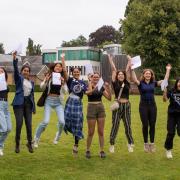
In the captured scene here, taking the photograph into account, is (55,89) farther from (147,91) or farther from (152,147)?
(152,147)

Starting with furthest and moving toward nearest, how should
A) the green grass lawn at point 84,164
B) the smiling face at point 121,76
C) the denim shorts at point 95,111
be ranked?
the smiling face at point 121,76, the denim shorts at point 95,111, the green grass lawn at point 84,164

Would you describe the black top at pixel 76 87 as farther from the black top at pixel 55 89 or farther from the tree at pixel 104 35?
the tree at pixel 104 35

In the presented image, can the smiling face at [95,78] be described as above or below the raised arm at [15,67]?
below

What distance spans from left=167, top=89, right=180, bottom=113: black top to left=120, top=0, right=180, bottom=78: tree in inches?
1712

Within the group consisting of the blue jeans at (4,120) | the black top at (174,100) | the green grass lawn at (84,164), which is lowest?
the green grass lawn at (84,164)

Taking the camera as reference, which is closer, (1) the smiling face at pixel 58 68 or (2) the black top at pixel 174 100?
(2) the black top at pixel 174 100

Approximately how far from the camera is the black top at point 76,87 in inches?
451

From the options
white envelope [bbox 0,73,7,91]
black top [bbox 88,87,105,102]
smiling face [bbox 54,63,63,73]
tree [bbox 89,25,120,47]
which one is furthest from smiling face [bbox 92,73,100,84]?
tree [bbox 89,25,120,47]

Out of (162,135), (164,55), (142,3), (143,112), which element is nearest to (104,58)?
(142,3)

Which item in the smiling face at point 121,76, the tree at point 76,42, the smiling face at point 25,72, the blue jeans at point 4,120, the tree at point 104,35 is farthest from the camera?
the tree at point 76,42

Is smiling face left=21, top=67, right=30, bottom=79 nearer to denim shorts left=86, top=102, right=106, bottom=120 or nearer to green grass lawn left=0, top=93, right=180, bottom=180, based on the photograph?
denim shorts left=86, top=102, right=106, bottom=120

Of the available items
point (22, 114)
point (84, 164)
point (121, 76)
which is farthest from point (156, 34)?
point (84, 164)

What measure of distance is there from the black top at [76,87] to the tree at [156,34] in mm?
43756

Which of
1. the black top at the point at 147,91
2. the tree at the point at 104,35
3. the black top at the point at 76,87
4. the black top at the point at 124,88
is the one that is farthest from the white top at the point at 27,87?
the tree at the point at 104,35
